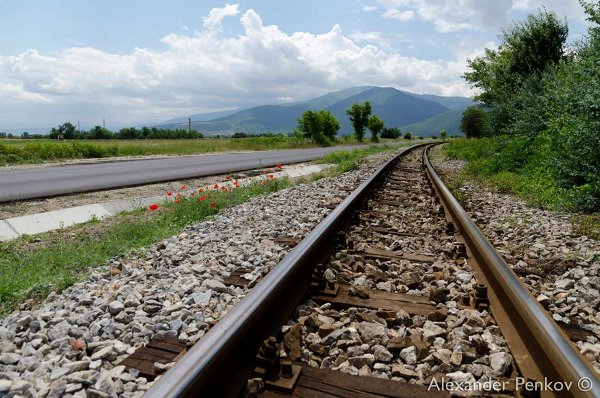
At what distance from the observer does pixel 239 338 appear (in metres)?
2.06

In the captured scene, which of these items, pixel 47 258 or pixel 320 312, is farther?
pixel 47 258

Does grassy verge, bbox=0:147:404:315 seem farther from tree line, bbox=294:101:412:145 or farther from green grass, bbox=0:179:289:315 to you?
tree line, bbox=294:101:412:145

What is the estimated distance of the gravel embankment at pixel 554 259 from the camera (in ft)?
8.85

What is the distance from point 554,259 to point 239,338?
3.07 metres

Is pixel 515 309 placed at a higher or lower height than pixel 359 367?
higher

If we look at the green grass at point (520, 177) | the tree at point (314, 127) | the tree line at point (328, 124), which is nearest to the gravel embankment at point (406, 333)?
the green grass at point (520, 177)

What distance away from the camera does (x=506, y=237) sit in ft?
16.1

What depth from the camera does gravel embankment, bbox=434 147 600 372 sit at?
2.70m

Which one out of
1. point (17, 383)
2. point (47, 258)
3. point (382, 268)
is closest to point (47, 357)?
point (17, 383)

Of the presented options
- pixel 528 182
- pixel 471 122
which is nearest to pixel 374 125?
pixel 471 122

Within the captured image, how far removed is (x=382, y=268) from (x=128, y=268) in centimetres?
214

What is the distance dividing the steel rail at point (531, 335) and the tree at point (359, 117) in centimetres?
6487

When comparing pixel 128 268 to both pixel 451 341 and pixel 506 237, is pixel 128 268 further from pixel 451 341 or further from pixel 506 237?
pixel 506 237

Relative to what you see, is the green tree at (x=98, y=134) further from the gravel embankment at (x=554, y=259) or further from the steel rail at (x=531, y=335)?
the steel rail at (x=531, y=335)
